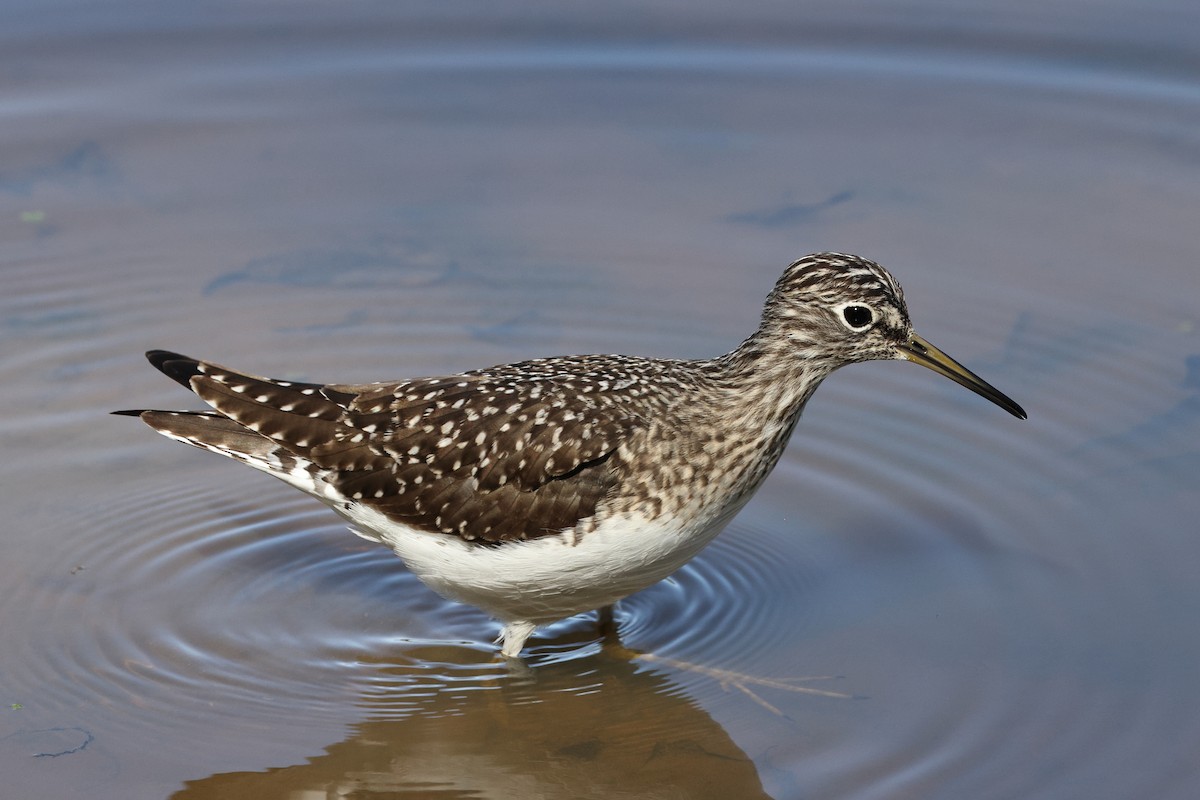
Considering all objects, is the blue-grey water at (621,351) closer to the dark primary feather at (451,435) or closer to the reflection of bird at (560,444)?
the reflection of bird at (560,444)

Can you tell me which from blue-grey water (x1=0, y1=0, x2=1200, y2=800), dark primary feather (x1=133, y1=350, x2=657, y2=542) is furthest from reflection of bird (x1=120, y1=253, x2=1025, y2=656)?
blue-grey water (x1=0, y1=0, x2=1200, y2=800)

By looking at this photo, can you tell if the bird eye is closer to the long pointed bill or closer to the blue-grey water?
the long pointed bill

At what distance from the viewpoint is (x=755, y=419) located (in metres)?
8.07

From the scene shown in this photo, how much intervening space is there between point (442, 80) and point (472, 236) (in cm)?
283

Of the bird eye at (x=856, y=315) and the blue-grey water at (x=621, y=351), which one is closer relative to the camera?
the blue-grey water at (x=621, y=351)

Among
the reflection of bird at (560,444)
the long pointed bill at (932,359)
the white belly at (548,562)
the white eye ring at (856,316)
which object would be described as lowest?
the white belly at (548,562)

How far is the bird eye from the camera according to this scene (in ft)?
26.6

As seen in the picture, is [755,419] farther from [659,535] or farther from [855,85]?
[855,85]

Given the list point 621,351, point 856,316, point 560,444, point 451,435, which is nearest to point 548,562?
point 560,444

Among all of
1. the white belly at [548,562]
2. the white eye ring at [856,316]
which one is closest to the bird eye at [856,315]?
the white eye ring at [856,316]

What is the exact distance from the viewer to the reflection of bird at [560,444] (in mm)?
7828

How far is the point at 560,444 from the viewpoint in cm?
792

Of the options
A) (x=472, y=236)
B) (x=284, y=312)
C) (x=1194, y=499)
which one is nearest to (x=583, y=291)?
(x=472, y=236)

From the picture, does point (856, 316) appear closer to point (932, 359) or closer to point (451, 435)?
point (932, 359)
